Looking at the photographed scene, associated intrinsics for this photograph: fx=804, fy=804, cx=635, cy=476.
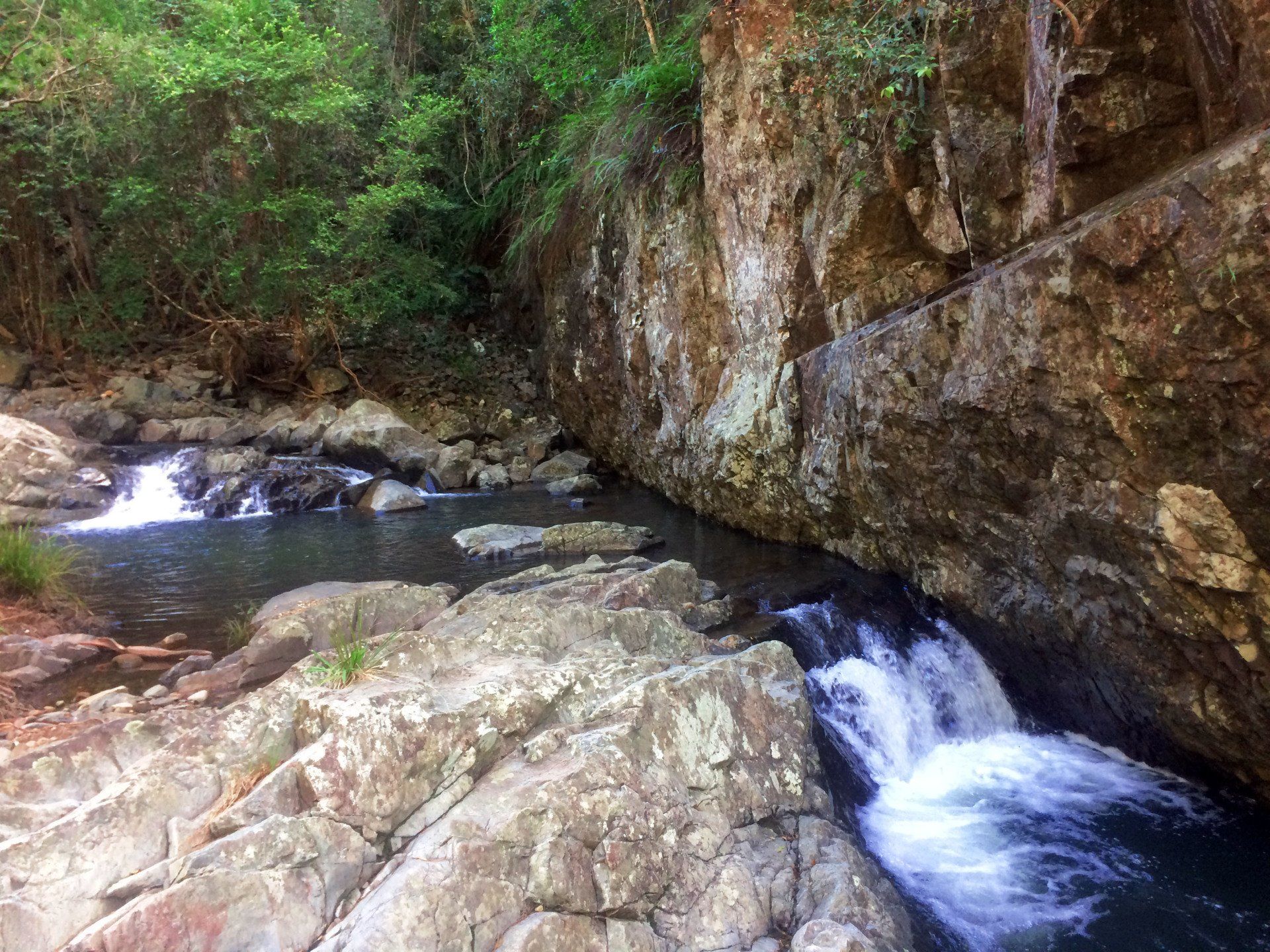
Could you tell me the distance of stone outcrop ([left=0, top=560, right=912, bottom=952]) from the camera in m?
2.70

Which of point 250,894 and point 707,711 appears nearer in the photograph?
point 250,894

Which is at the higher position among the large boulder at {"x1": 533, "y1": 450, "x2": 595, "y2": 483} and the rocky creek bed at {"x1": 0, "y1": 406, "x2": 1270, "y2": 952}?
the large boulder at {"x1": 533, "y1": 450, "x2": 595, "y2": 483}

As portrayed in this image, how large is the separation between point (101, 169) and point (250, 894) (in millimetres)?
16409

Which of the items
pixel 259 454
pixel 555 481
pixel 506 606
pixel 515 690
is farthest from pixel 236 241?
pixel 515 690

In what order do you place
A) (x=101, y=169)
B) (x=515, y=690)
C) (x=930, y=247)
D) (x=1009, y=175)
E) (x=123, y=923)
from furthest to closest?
(x=101, y=169)
(x=930, y=247)
(x=1009, y=175)
(x=515, y=690)
(x=123, y=923)

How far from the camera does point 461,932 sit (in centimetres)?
269

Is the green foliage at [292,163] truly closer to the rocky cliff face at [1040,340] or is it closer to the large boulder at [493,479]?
the rocky cliff face at [1040,340]

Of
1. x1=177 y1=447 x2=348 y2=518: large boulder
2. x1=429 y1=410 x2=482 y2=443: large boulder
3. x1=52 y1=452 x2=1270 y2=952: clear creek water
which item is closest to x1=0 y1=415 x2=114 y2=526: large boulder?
x1=177 y1=447 x2=348 y2=518: large boulder

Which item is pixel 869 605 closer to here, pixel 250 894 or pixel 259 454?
pixel 250 894

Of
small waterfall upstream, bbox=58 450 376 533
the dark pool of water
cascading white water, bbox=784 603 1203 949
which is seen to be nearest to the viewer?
cascading white water, bbox=784 603 1203 949

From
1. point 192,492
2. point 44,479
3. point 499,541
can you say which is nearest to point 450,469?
point 192,492

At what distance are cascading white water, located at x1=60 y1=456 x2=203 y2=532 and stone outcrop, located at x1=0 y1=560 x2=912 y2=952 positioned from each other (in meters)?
8.95

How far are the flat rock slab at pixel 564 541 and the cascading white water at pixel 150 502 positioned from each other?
5354 mm

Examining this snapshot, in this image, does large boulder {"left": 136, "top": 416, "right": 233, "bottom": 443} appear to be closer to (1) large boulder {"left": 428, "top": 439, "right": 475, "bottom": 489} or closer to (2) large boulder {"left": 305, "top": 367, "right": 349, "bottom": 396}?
(2) large boulder {"left": 305, "top": 367, "right": 349, "bottom": 396}
